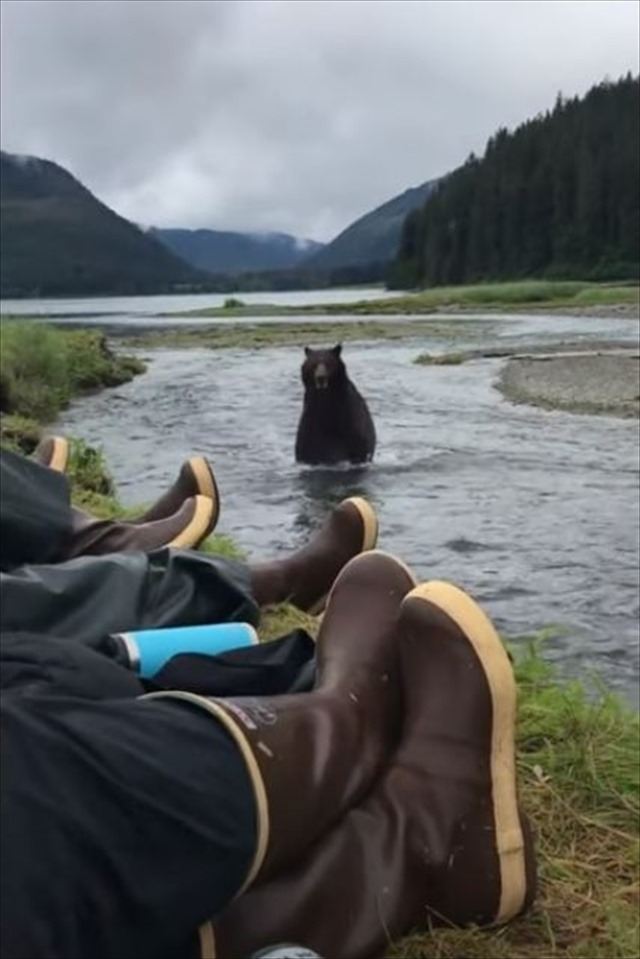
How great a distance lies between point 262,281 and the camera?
609 ft

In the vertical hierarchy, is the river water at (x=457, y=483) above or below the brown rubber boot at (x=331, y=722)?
below

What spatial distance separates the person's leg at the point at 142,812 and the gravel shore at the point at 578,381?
48.8 ft

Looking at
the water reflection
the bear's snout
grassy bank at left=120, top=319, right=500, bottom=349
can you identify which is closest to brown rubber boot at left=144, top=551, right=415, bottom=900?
the water reflection

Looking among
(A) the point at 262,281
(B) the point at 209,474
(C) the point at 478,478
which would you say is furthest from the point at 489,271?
(B) the point at 209,474

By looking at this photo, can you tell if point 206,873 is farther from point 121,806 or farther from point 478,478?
point 478,478

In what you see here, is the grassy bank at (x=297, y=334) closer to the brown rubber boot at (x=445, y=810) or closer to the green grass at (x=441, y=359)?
the green grass at (x=441, y=359)

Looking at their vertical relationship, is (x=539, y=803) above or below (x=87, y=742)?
below

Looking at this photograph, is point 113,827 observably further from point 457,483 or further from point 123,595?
point 457,483

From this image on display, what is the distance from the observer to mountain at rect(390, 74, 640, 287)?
105m

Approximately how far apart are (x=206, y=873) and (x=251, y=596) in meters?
1.80

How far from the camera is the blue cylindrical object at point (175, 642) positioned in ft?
9.47

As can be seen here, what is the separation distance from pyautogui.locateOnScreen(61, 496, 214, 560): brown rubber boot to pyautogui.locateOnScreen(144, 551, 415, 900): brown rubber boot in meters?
1.27

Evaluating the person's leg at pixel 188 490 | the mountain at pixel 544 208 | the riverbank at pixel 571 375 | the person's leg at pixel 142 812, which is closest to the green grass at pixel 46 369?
the riverbank at pixel 571 375

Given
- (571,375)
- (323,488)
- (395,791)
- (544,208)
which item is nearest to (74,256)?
(544,208)
